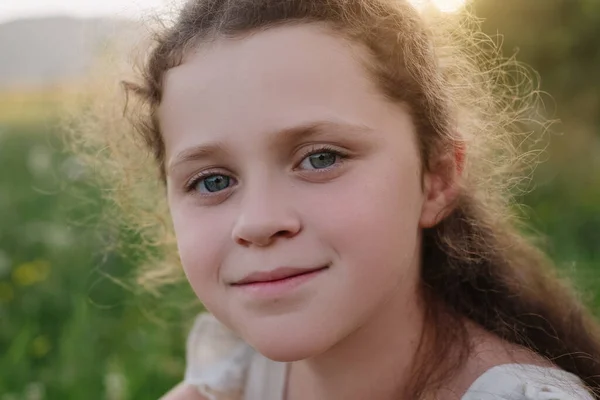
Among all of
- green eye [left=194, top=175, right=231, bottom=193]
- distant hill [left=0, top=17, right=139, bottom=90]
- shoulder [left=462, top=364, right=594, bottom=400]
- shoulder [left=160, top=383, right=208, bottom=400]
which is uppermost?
distant hill [left=0, top=17, right=139, bottom=90]

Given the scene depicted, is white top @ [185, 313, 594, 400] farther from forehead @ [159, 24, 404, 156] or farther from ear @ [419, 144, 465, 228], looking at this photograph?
forehead @ [159, 24, 404, 156]

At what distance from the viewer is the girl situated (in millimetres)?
1381

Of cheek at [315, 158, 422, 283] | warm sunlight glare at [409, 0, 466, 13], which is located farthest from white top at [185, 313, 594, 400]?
warm sunlight glare at [409, 0, 466, 13]

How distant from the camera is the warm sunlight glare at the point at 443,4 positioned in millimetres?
1665

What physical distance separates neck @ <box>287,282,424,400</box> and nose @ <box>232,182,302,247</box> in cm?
38

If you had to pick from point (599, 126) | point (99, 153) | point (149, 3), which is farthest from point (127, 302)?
point (599, 126)

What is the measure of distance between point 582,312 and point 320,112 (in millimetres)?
912

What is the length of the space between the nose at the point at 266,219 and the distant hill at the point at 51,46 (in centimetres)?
71

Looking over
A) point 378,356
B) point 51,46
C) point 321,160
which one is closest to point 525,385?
point 378,356

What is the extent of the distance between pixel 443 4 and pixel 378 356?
0.75m

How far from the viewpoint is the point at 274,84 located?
1.37m

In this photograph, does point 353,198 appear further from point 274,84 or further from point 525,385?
point 525,385

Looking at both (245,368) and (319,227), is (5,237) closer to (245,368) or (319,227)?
(245,368)

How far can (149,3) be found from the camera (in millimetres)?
1761
